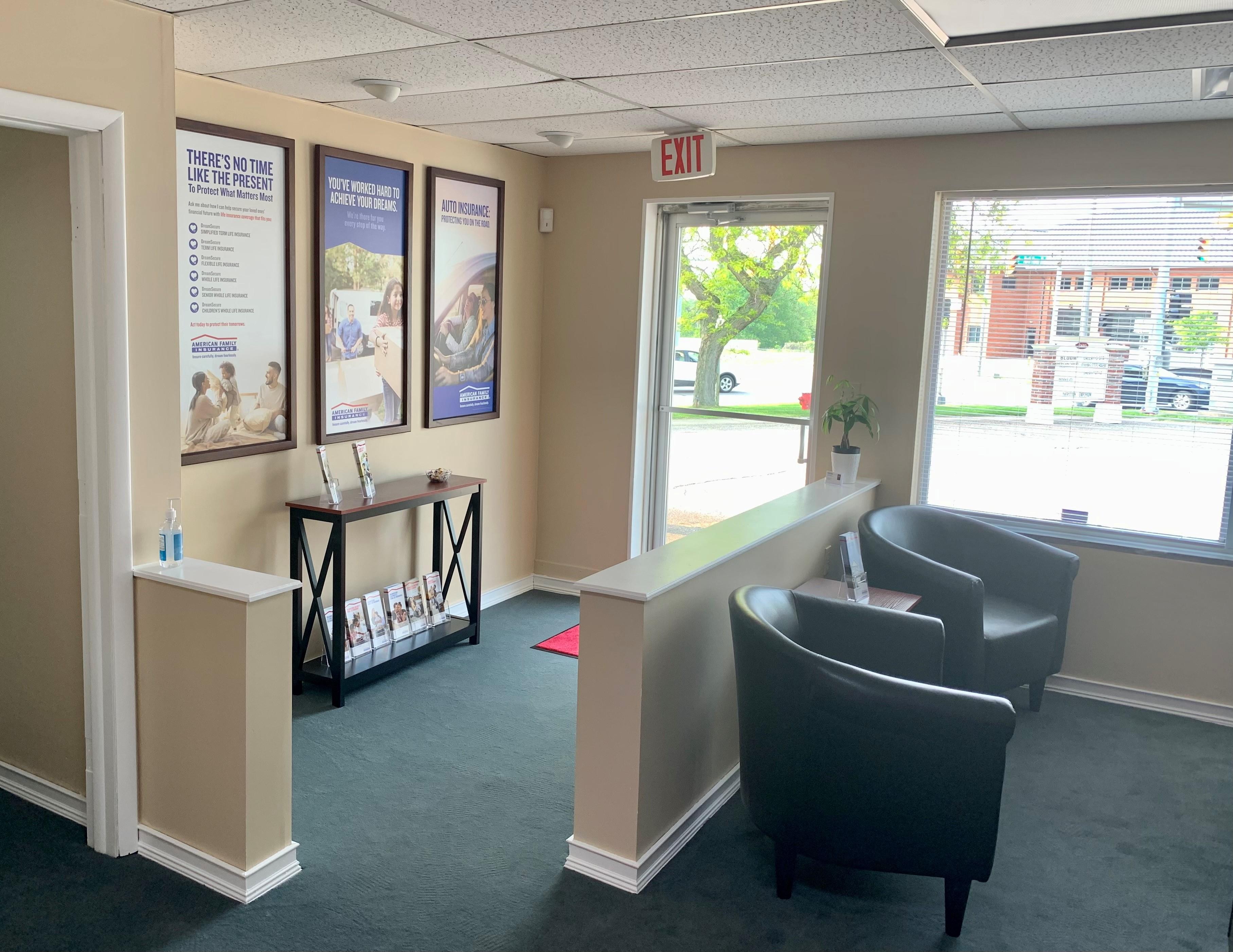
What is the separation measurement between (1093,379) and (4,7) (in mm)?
4209

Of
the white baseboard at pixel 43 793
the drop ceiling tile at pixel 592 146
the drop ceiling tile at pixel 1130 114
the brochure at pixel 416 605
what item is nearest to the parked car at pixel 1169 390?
the drop ceiling tile at pixel 1130 114

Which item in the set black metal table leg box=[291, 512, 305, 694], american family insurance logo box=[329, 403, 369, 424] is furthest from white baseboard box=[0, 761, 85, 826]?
american family insurance logo box=[329, 403, 369, 424]

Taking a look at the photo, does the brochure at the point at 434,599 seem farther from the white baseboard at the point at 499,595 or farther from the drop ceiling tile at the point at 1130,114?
the drop ceiling tile at the point at 1130,114

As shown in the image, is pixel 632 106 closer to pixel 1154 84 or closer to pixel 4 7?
pixel 1154 84

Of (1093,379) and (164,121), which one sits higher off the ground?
(164,121)

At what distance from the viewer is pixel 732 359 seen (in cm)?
545

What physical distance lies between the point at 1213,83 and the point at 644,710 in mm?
2831

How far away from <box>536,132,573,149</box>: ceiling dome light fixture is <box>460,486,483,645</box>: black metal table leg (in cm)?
170

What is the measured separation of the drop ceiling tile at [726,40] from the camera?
280cm

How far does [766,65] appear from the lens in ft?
11.1

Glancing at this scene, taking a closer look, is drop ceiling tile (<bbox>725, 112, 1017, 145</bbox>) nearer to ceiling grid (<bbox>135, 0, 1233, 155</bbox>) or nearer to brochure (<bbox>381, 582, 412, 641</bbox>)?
ceiling grid (<bbox>135, 0, 1233, 155</bbox>)

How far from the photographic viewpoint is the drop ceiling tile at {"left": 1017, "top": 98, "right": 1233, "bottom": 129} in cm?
384

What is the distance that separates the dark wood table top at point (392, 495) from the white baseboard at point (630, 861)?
1.77 meters

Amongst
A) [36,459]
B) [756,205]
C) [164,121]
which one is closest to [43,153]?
[164,121]
